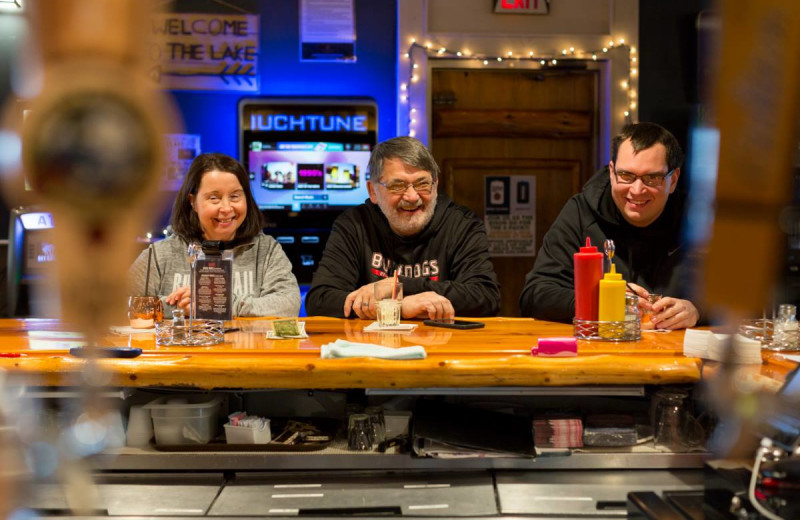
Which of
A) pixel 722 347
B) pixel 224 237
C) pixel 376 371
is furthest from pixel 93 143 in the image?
pixel 224 237

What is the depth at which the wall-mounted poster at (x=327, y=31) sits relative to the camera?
16.5ft

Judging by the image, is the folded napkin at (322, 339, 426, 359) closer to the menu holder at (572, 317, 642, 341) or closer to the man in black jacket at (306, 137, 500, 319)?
the menu holder at (572, 317, 642, 341)

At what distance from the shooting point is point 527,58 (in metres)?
5.02

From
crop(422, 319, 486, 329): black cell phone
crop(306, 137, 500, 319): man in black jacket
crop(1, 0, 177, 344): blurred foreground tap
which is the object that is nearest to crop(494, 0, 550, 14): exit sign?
crop(306, 137, 500, 319): man in black jacket

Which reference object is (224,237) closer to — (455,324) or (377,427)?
(455,324)

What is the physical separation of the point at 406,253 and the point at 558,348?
4.91ft

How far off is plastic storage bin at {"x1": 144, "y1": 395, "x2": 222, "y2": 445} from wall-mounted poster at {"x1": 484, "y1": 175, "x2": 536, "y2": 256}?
372 centimetres

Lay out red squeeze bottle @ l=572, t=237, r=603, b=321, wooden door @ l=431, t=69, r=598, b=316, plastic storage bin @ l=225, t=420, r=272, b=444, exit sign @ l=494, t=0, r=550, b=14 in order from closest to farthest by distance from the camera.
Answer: plastic storage bin @ l=225, t=420, r=272, b=444
red squeeze bottle @ l=572, t=237, r=603, b=321
exit sign @ l=494, t=0, r=550, b=14
wooden door @ l=431, t=69, r=598, b=316

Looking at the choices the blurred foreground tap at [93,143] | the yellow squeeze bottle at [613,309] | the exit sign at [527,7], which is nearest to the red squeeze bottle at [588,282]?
the yellow squeeze bottle at [613,309]

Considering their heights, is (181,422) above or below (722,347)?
below

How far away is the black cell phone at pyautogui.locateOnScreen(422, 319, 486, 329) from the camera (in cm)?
218

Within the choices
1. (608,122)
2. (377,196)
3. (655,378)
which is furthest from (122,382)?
(608,122)

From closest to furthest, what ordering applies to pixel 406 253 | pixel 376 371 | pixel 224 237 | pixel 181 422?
1. pixel 376 371
2. pixel 181 422
3. pixel 224 237
4. pixel 406 253

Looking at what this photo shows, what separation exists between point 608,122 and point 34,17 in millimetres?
Answer: 5169
